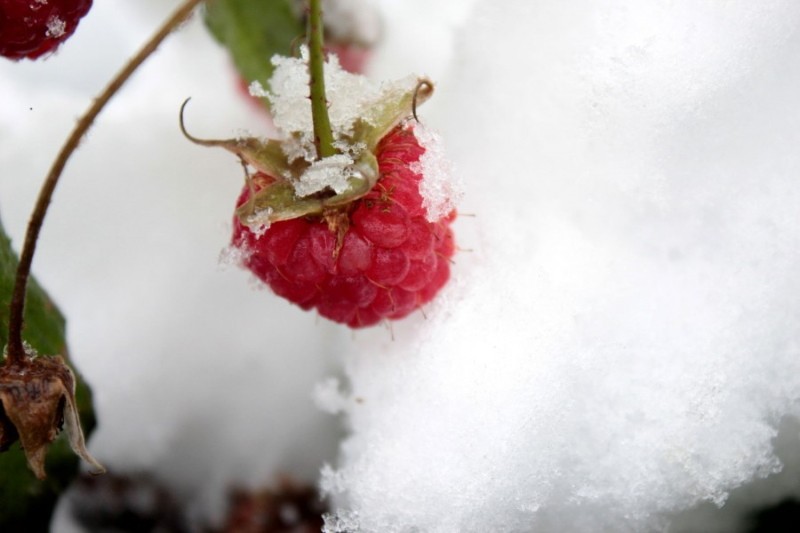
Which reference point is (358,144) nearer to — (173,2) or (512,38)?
(512,38)

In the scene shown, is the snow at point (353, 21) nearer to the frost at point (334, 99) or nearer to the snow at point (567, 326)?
the snow at point (567, 326)

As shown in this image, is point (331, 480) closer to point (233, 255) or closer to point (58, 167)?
point (233, 255)

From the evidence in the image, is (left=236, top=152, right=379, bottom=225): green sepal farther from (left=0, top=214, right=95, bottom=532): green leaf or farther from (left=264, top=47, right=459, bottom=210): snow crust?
(left=0, top=214, right=95, bottom=532): green leaf

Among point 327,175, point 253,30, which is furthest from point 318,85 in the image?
point 253,30

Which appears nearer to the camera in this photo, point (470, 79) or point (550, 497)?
point (550, 497)

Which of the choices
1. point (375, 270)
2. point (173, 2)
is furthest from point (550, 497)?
point (173, 2)

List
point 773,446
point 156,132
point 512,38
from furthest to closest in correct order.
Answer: point 156,132, point 512,38, point 773,446

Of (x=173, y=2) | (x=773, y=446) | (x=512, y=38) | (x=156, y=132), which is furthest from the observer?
(x=173, y=2)

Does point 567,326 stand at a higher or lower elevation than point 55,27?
lower
